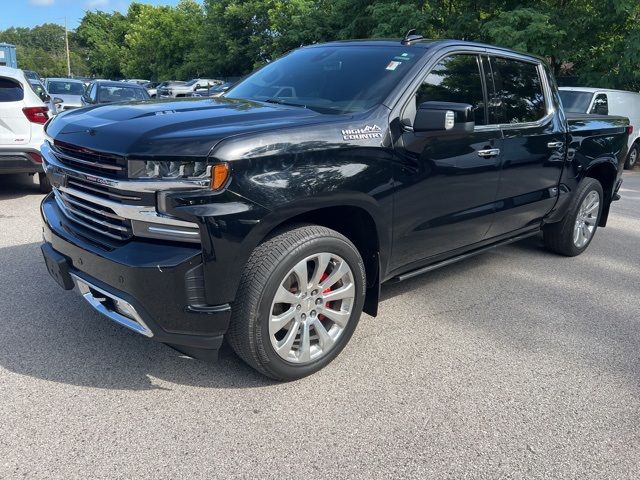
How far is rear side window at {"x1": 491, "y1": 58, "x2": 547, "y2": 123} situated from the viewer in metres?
4.18

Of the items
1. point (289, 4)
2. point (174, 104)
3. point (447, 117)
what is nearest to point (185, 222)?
point (174, 104)

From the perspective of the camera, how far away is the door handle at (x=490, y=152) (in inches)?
151

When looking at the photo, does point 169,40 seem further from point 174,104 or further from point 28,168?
point 174,104

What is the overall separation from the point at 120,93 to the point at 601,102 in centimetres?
1147

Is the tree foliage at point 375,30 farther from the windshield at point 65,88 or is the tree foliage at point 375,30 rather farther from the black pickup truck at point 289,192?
the black pickup truck at point 289,192

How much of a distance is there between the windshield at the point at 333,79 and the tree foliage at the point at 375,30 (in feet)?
38.8

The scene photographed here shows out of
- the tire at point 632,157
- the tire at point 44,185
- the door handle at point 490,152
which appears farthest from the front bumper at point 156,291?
the tire at point 632,157

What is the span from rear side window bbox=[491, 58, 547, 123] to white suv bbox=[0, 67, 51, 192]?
5391 mm

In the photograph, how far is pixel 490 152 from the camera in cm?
392

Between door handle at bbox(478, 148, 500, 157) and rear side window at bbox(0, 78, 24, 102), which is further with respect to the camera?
rear side window at bbox(0, 78, 24, 102)

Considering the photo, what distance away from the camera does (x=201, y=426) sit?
104 inches

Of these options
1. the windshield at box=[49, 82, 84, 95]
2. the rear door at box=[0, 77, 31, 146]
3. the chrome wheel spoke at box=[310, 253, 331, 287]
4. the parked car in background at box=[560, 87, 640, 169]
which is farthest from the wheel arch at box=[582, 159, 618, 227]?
the windshield at box=[49, 82, 84, 95]

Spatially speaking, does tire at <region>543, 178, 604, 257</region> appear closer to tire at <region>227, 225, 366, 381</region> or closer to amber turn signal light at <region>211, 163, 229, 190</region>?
tire at <region>227, 225, 366, 381</region>

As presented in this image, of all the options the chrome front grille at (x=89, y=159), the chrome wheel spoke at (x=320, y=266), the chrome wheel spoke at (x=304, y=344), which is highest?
the chrome front grille at (x=89, y=159)
